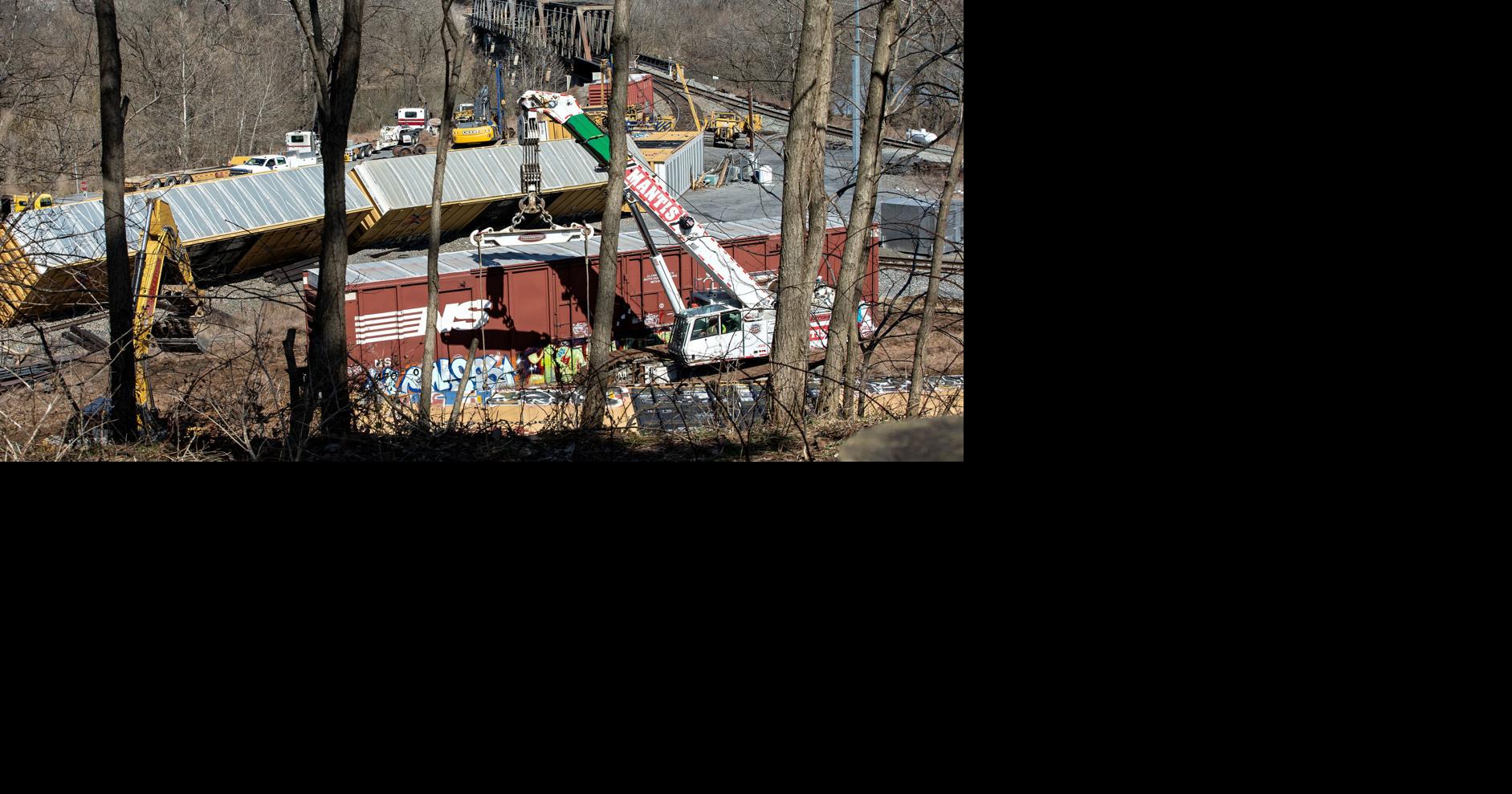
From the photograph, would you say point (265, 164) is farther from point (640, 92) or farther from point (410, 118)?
point (640, 92)

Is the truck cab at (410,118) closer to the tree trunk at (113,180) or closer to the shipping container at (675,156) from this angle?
the shipping container at (675,156)

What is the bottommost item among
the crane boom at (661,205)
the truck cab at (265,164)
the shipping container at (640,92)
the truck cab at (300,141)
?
the crane boom at (661,205)

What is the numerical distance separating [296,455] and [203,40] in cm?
3423

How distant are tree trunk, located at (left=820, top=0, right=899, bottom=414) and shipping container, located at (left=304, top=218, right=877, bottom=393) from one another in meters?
7.45

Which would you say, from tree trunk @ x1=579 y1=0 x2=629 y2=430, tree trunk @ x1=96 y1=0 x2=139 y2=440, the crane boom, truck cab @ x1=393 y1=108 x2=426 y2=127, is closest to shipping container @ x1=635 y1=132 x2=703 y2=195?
truck cab @ x1=393 y1=108 x2=426 y2=127

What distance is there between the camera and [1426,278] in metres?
2.13

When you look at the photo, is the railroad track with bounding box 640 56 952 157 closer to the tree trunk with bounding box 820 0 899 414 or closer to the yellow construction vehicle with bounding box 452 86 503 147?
the yellow construction vehicle with bounding box 452 86 503 147

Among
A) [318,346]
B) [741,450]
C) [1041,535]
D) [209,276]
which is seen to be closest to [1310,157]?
[1041,535]

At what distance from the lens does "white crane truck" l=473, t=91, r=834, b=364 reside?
2266cm

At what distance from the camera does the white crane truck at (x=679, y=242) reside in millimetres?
22656

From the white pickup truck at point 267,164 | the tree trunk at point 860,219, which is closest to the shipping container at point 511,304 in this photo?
the tree trunk at point 860,219

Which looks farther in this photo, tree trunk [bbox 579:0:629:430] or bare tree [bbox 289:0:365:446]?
tree trunk [bbox 579:0:629:430]

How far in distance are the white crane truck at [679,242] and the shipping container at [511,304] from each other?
1.24 m

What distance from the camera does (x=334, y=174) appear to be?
15.0m
